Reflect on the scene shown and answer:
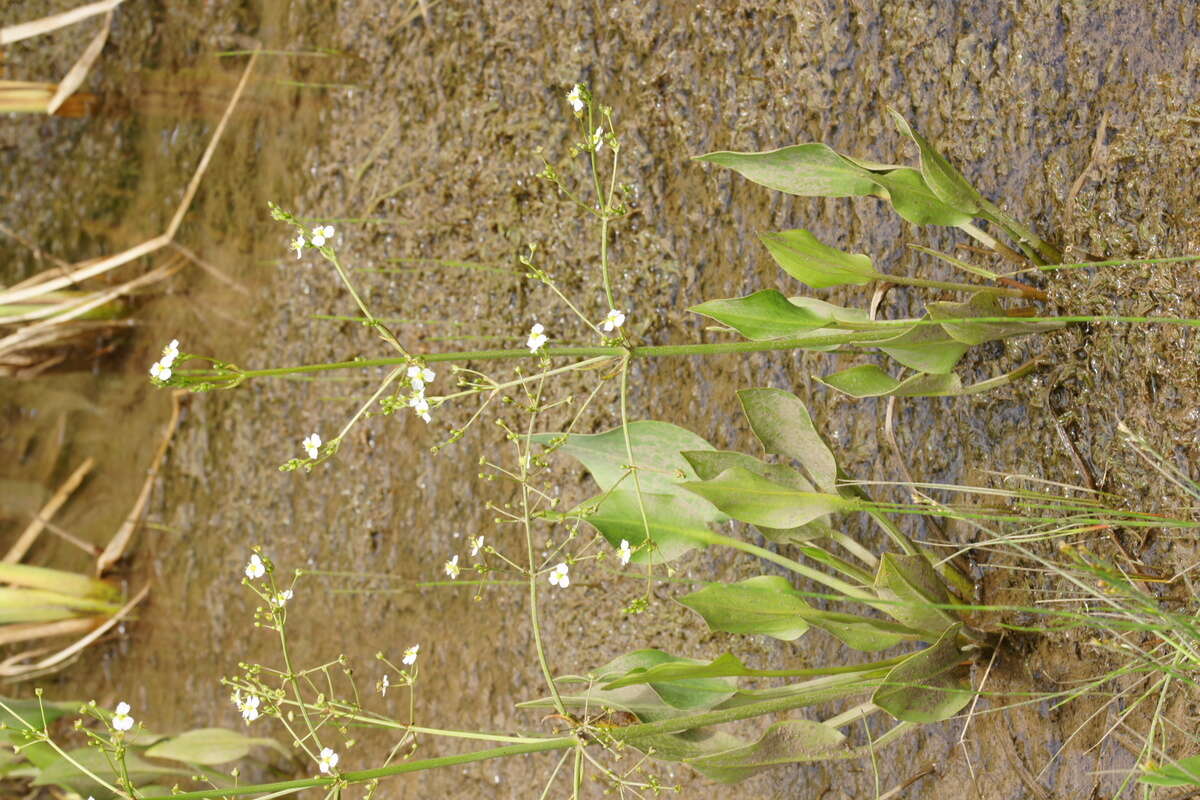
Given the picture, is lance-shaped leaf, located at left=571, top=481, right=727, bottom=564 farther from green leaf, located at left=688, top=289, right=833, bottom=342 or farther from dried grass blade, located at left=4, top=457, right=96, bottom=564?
dried grass blade, located at left=4, top=457, right=96, bottom=564

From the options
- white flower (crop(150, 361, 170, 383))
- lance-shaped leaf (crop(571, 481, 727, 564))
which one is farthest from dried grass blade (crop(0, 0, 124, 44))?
lance-shaped leaf (crop(571, 481, 727, 564))

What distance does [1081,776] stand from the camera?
1.03 m

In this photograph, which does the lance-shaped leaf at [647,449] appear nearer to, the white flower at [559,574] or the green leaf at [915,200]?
the white flower at [559,574]

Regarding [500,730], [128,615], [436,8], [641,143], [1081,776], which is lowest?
[128,615]

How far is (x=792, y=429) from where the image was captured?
1090 millimetres

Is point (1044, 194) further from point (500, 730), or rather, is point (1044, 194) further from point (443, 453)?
point (500, 730)

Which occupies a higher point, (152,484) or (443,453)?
(443,453)

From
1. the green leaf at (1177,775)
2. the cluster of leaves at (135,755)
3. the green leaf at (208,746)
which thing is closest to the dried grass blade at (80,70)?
the cluster of leaves at (135,755)

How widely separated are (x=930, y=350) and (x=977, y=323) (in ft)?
0.18

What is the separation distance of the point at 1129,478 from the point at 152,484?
1.79 meters

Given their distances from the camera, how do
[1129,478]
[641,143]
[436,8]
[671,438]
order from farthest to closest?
[436,8]
[641,143]
[671,438]
[1129,478]

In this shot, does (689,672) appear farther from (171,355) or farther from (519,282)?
(519,282)

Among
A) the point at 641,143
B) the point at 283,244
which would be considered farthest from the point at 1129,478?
the point at 283,244

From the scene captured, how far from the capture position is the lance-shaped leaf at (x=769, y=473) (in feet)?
3.44
